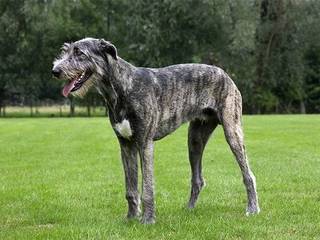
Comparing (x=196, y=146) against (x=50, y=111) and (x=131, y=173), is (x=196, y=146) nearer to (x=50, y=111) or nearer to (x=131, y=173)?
(x=131, y=173)

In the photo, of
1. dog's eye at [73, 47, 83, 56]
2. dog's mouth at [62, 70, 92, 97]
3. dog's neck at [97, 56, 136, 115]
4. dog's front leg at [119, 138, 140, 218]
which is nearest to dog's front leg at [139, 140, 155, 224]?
dog's front leg at [119, 138, 140, 218]

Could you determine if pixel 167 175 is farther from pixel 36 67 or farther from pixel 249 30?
pixel 36 67

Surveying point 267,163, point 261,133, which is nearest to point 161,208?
point 267,163

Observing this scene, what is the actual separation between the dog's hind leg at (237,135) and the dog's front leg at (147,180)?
1.37m

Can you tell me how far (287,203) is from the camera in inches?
365

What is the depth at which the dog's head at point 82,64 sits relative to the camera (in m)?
7.09

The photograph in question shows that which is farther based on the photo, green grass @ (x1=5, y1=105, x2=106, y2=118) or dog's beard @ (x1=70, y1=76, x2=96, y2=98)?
green grass @ (x1=5, y1=105, x2=106, y2=118)

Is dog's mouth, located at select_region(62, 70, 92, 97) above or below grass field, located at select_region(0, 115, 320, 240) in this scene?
above

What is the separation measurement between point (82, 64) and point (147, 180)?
167 centimetres

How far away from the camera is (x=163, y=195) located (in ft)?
33.9

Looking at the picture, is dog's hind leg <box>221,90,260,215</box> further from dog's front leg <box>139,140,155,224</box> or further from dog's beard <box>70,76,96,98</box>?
dog's beard <box>70,76,96,98</box>

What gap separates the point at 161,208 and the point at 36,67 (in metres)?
53.8

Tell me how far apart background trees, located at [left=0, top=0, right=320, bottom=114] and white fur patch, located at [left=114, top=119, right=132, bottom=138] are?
42.9m

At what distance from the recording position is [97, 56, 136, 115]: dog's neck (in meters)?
7.43
